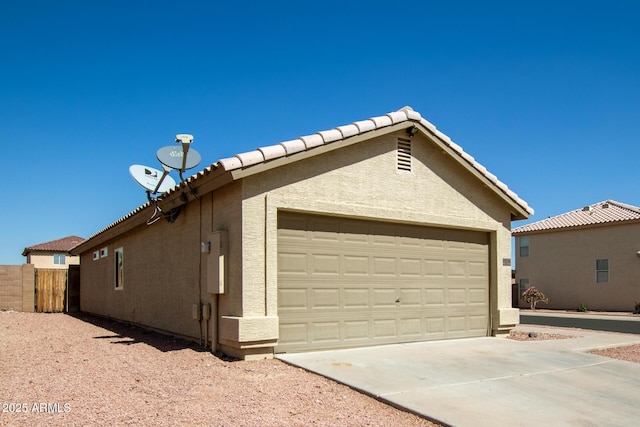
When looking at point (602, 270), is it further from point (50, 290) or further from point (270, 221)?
point (50, 290)

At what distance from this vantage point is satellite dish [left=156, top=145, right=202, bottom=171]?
10406 mm

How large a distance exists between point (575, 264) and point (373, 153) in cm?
2071

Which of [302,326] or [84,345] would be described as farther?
[84,345]

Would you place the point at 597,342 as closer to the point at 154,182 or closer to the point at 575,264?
the point at 154,182

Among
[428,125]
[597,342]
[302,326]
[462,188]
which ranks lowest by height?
[597,342]

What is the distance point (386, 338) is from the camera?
10523 millimetres

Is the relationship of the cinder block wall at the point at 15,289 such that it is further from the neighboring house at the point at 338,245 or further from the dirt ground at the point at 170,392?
the dirt ground at the point at 170,392

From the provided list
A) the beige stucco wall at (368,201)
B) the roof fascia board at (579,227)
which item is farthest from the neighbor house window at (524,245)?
the beige stucco wall at (368,201)

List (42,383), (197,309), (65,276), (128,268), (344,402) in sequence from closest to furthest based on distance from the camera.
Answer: (344,402)
(42,383)
(197,309)
(128,268)
(65,276)

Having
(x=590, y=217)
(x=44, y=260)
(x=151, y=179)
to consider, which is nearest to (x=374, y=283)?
(x=151, y=179)

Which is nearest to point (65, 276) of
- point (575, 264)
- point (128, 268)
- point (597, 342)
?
point (128, 268)

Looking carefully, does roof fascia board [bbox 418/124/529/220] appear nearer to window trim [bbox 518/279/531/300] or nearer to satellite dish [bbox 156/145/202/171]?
satellite dish [bbox 156/145/202/171]

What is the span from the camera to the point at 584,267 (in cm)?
2684

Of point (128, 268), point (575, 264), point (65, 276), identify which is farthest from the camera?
point (575, 264)
